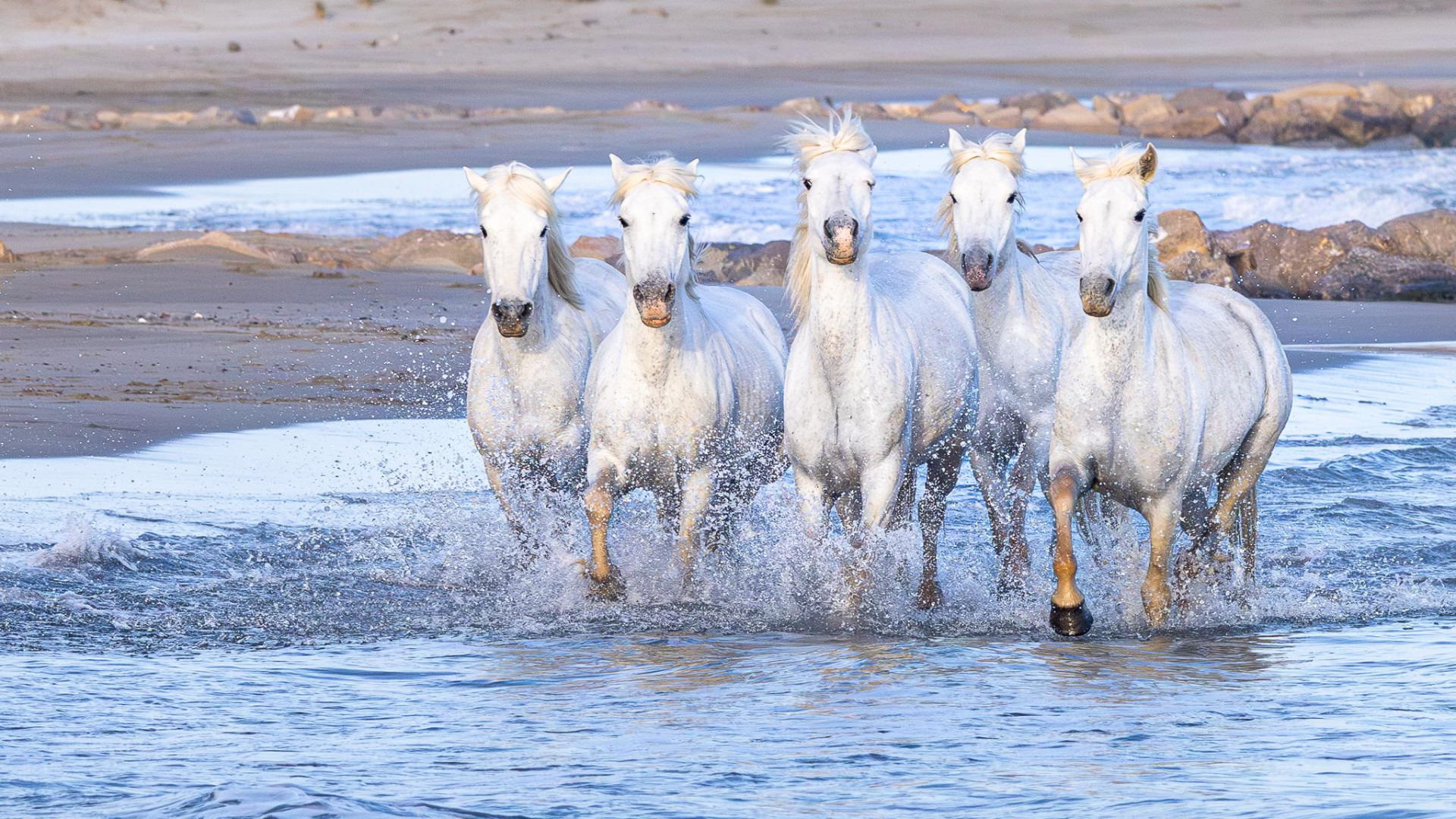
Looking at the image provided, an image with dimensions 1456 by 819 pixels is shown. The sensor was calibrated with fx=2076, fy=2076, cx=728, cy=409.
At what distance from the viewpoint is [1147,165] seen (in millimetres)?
6516

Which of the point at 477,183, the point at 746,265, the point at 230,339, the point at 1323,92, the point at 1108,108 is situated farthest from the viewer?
the point at 1323,92

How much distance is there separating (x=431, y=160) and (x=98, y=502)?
19010 millimetres

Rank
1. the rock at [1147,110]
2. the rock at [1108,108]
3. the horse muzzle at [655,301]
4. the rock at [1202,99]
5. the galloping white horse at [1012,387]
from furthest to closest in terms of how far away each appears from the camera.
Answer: the rock at [1202,99] < the rock at [1108,108] < the rock at [1147,110] < the galloping white horse at [1012,387] < the horse muzzle at [655,301]

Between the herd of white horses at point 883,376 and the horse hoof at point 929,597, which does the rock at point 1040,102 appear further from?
the horse hoof at point 929,597

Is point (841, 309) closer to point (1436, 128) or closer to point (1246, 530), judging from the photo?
point (1246, 530)

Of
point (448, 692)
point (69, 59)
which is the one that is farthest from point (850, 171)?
point (69, 59)

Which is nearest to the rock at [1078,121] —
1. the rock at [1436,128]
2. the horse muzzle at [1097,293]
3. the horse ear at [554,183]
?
the rock at [1436,128]

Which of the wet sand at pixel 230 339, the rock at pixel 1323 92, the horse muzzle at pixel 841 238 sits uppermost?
the rock at pixel 1323 92

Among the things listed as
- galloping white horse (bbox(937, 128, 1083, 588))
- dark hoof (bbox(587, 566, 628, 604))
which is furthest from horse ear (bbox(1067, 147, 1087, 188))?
dark hoof (bbox(587, 566, 628, 604))

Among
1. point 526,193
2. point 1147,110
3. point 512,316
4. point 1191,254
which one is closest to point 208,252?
point 1191,254

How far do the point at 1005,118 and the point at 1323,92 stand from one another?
25.3 feet

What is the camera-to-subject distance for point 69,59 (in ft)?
132

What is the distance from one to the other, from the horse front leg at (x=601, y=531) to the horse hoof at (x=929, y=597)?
41.9 inches

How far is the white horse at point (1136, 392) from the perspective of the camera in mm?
6441
